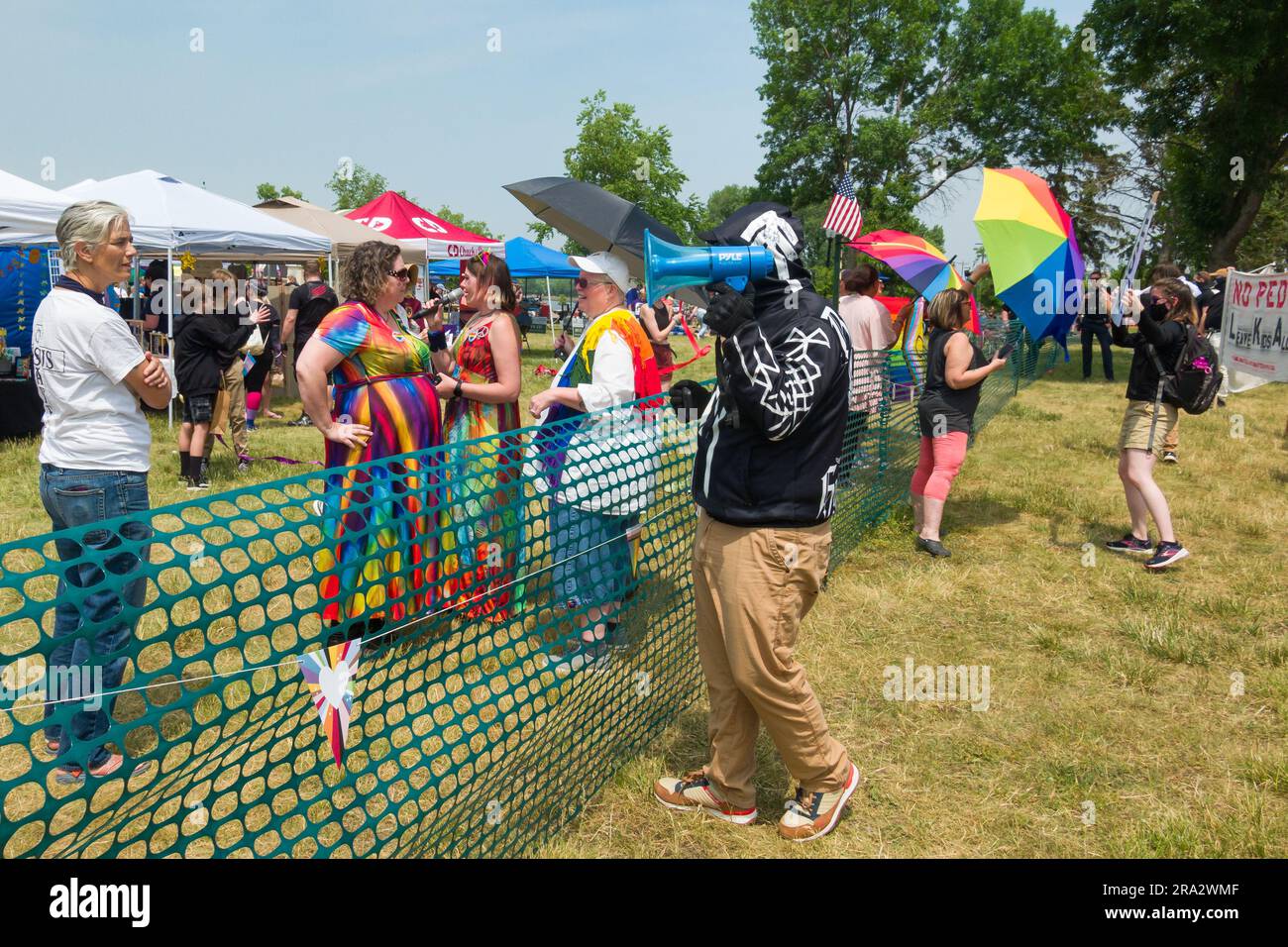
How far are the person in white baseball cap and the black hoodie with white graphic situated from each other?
680 mm

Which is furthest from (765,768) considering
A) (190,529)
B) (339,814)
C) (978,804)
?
(190,529)

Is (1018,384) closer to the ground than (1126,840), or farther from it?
farther from it

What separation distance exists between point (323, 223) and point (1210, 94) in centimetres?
2205

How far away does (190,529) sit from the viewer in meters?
1.82

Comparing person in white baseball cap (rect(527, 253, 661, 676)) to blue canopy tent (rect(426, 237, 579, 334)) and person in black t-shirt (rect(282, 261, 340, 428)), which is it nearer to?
person in black t-shirt (rect(282, 261, 340, 428))

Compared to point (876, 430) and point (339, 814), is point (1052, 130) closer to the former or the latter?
point (876, 430)

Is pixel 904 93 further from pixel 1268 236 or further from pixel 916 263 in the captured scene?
pixel 916 263

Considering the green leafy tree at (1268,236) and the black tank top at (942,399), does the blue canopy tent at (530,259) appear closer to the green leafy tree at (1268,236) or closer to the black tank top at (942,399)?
the black tank top at (942,399)

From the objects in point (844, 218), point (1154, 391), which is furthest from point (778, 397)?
point (844, 218)

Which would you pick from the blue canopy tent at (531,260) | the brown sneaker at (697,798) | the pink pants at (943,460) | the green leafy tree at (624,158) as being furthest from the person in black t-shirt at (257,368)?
the green leafy tree at (624,158)

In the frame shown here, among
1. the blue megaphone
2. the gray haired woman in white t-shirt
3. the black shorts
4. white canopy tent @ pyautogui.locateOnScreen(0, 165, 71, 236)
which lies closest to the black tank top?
the blue megaphone

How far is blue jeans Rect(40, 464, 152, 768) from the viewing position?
5.96 feet

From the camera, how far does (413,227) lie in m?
17.0

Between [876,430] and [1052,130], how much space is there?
144ft
